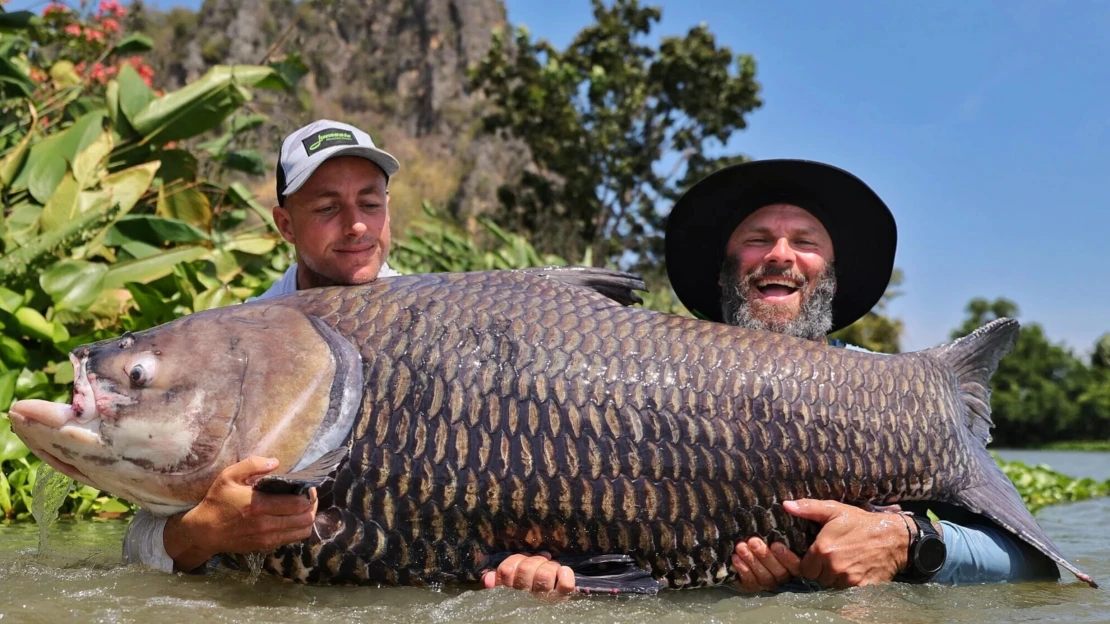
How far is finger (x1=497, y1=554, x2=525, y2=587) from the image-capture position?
2615 millimetres

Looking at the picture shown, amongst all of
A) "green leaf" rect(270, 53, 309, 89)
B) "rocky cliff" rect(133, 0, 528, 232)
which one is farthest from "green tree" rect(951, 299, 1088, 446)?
"green leaf" rect(270, 53, 309, 89)

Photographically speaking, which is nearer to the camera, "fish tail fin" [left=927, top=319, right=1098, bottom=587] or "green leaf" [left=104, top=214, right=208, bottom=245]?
"fish tail fin" [left=927, top=319, right=1098, bottom=587]

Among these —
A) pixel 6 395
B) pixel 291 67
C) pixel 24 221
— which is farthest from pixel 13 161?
pixel 291 67

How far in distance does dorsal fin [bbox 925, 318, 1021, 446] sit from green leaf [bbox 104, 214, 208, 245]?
4958 millimetres

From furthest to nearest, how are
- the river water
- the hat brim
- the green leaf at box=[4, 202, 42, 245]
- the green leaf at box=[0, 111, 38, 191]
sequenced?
1. the green leaf at box=[0, 111, 38, 191]
2. the green leaf at box=[4, 202, 42, 245]
3. the hat brim
4. the river water

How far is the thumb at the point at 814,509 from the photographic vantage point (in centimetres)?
279

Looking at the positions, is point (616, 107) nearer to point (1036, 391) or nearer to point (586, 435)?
point (586, 435)

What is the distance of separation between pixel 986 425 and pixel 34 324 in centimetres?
470

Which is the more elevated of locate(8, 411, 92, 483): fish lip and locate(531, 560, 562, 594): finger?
locate(8, 411, 92, 483): fish lip

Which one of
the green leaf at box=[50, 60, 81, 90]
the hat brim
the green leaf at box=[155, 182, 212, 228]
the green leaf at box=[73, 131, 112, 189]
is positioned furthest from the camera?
the green leaf at box=[50, 60, 81, 90]

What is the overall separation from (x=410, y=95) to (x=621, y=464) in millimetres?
62583

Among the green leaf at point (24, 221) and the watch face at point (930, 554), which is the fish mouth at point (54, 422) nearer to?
the watch face at point (930, 554)

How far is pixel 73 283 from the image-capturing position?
531cm

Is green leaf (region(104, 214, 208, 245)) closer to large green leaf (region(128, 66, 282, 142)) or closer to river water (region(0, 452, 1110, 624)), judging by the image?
large green leaf (region(128, 66, 282, 142))
